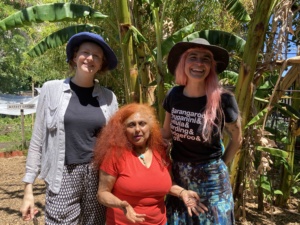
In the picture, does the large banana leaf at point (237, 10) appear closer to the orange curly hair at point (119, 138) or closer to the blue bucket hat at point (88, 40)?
the blue bucket hat at point (88, 40)

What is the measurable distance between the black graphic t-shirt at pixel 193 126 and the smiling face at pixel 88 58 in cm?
50

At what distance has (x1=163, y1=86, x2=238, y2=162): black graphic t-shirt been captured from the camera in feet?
5.66

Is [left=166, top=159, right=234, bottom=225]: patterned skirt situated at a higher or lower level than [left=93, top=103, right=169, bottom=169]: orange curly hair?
lower

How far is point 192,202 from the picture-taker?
5.72 ft

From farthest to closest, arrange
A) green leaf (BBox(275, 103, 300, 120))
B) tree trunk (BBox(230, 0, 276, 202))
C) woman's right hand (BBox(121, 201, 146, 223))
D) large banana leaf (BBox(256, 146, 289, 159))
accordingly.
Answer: green leaf (BBox(275, 103, 300, 120)) → large banana leaf (BBox(256, 146, 289, 159)) → tree trunk (BBox(230, 0, 276, 202)) → woman's right hand (BBox(121, 201, 146, 223))

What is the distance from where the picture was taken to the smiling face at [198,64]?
172cm

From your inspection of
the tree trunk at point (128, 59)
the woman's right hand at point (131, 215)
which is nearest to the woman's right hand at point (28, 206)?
the woman's right hand at point (131, 215)

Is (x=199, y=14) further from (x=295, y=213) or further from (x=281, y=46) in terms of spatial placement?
(x=295, y=213)

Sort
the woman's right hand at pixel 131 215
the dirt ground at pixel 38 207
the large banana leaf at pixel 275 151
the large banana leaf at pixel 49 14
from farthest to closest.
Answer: the dirt ground at pixel 38 207
the large banana leaf at pixel 49 14
the large banana leaf at pixel 275 151
the woman's right hand at pixel 131 215

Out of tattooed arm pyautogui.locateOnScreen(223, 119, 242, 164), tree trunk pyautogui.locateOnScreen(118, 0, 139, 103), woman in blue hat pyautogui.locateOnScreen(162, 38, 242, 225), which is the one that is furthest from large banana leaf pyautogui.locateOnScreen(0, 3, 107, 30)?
tattooed arm pyautogui.locateOnScreen(223, 119, 242, 164)

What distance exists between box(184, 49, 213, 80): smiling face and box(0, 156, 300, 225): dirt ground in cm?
214

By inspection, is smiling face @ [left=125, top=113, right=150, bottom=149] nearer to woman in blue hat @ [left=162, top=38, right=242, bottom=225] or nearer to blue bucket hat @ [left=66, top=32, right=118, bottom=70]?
woman in blue hat @ [left=162, top=38, right=242, bottom=225]

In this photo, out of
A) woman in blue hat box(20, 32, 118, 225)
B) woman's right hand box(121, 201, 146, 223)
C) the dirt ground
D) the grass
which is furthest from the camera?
the grass

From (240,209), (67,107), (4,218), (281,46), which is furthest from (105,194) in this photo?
(4,218)
